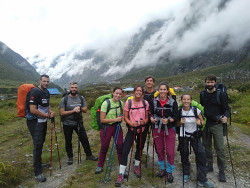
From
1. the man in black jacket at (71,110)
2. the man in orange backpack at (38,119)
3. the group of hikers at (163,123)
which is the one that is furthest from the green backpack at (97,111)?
the man in orange backpack at (38,119)

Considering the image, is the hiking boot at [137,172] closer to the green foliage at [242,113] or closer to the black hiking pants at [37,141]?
the black hiking pants at [37,141]

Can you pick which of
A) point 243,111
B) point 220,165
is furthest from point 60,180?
point 243,111

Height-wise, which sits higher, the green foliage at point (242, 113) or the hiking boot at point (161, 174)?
the green foliage at point (242, 113)

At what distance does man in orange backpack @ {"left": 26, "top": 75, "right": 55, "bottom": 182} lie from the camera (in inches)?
194

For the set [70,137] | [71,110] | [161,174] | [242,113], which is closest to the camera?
[161,174]

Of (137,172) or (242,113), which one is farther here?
(242,113)

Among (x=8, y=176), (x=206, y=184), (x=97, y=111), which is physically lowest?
(x=206, y=184)

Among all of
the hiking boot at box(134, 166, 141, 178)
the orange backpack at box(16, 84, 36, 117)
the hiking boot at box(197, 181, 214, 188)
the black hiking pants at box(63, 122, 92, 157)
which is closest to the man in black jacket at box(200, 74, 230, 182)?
the hiking boot at box(197, 181, 214, 188)

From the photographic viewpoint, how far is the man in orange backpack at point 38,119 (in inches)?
194

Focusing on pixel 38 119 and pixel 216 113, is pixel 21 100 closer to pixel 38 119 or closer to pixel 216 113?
pixel 38 119

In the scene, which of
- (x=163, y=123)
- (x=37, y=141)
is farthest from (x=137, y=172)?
(x=37, y=141)

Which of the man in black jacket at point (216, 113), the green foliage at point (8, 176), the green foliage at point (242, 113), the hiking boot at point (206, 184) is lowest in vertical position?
the hiking boot at point (206, 184)

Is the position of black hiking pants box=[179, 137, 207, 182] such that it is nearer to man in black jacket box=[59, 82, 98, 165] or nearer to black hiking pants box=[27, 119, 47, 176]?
man in black jacket box=[59, 82, 98, 165]

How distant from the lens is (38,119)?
512 centimetres
